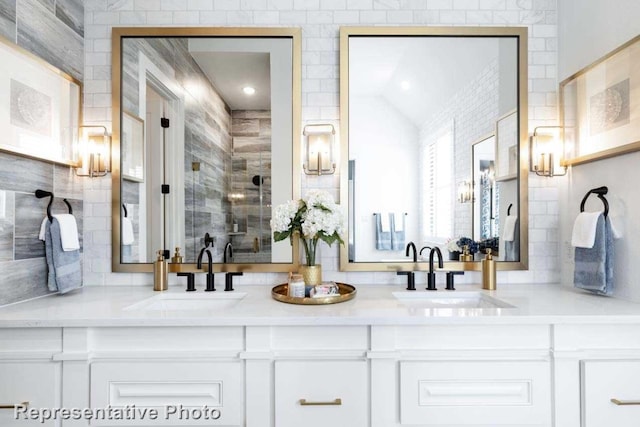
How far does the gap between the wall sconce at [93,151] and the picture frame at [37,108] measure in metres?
0.03

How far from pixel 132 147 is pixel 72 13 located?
76 centimetres

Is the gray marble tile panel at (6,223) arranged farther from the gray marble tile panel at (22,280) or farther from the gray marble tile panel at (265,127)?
the gray marble tile panel at (265,127)

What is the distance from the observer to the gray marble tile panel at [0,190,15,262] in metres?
1.47

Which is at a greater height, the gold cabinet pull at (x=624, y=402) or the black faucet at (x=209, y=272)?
the black faucet at (x=209, y=272)

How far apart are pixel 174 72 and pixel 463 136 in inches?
65.0

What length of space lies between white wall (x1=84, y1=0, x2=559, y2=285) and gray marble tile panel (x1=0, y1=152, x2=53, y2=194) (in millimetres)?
259

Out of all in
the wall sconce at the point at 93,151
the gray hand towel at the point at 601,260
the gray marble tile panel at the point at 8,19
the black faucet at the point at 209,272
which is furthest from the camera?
the wall sconce at the point at 93,151

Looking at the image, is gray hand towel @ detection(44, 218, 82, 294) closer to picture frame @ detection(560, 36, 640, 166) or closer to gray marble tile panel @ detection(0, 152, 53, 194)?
gray marble tile panel @ detection(0, 152, 53, 194)

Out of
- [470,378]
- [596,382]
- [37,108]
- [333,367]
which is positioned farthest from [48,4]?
[596,382]

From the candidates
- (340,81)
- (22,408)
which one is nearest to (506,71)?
(340,81)

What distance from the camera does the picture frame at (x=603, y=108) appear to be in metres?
1.48

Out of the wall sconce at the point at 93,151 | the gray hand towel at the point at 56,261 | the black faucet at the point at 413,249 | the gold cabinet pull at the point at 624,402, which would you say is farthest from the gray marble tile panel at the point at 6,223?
the gold cabinet pull at the point at 624,402

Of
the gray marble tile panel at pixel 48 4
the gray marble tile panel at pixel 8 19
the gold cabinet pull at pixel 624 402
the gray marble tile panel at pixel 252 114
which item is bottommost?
the gold cabinet pull at pixel 624 402

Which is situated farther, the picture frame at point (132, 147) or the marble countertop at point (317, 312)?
the picture frame at point (132, 147)
